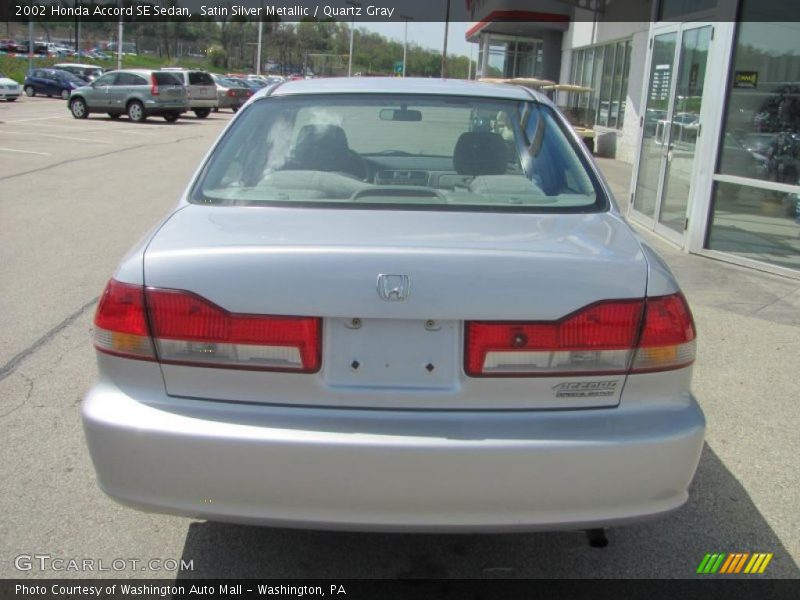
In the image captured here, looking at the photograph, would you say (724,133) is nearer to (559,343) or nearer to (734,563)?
(734,563)

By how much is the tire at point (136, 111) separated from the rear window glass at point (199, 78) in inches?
116

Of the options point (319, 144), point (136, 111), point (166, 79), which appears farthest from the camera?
point (166, 79)

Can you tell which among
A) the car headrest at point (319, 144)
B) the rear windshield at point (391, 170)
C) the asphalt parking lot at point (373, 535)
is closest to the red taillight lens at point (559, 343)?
the rear windshield at point (391, 170)

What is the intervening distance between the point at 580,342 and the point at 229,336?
102 centimetres

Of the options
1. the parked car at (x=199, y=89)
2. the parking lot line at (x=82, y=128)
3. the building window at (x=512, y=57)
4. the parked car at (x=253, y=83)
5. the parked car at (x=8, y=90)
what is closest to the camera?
the parking lot line at (x=82, y=128)

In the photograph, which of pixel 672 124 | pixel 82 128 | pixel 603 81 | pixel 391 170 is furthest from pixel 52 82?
pixel 391 170

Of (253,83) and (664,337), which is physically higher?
(253,83)

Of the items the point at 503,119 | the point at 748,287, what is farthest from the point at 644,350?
the point at 748,287

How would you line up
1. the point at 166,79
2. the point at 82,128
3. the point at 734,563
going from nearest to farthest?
the point at 734,563 < the point at 82,128 < the point at 166,79

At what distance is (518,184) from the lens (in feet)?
10.8

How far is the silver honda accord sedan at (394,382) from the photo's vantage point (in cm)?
227

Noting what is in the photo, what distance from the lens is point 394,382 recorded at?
235 cm

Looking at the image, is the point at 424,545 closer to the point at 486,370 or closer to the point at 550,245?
the point at 486,370

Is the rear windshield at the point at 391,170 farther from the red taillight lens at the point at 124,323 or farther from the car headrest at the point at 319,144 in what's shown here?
the red taillight lens at the point at 124,323
